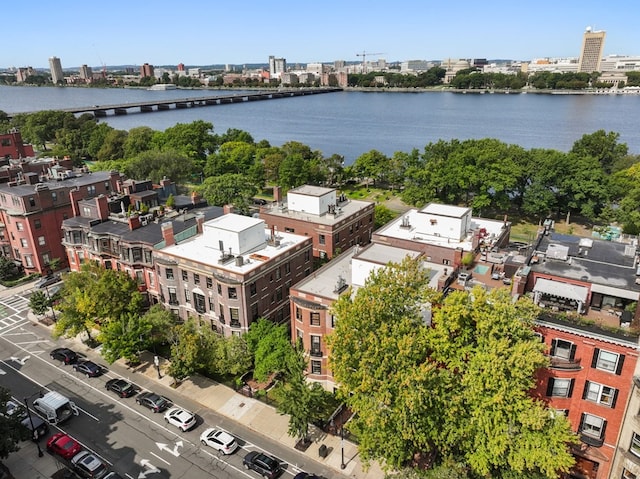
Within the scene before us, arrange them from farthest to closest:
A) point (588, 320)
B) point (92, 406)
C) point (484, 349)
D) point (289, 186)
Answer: point (289, 186) → point (92, 406) → point (588, 320) → point (484, 349)

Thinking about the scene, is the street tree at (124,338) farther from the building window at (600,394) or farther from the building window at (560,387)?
the building window at (600,394)

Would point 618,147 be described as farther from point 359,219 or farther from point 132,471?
point 132,471

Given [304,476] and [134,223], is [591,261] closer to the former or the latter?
[304,476]

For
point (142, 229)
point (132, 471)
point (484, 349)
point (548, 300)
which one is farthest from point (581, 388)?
point (142, 229)

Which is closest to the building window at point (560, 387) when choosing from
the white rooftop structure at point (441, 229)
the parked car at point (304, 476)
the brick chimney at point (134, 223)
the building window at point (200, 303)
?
the parked car at point (304, 476)

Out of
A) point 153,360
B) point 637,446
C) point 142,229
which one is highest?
point 142,229

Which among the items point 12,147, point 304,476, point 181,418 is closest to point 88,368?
point 181,418
